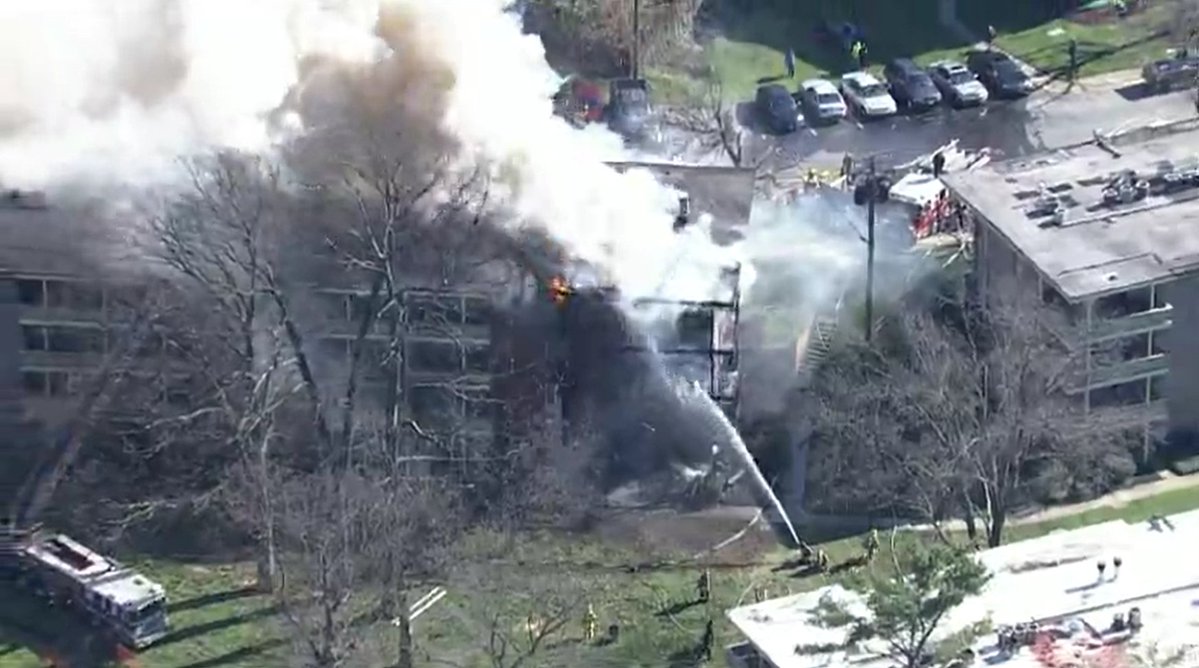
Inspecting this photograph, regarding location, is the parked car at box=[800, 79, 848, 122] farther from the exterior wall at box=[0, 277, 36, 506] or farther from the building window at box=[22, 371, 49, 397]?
the exterior wall at box=[0, 277, 36, 506]

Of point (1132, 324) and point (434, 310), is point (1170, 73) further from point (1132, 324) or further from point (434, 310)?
point (434, 310)

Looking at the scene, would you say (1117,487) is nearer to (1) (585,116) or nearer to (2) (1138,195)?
(2) (1138,195)

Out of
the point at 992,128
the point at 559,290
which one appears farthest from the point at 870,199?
the point at 992,128

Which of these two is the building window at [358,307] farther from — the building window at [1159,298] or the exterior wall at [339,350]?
the building window at [1159,298]

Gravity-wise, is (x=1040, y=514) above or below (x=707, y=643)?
above

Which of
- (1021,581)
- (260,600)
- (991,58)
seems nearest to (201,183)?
(260,600)

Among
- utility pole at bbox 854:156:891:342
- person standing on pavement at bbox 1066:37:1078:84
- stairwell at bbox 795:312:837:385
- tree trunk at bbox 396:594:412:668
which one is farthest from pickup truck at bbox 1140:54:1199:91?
tree trunk at bbox 396:594:412:668
